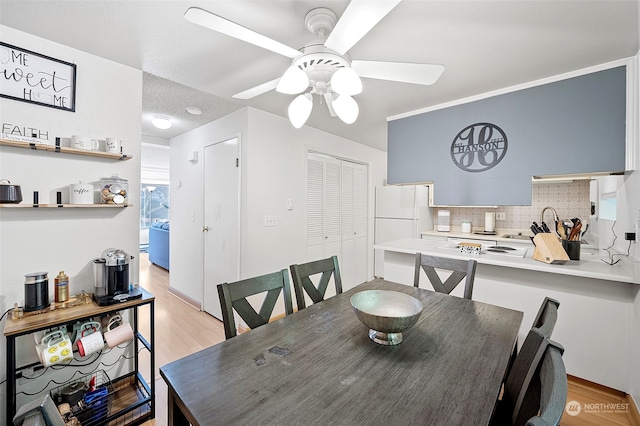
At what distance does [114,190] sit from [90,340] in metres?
0.94

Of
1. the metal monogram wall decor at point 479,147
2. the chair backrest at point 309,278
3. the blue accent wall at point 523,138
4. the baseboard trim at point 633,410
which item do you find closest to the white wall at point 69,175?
the chair backrest at point 309,278

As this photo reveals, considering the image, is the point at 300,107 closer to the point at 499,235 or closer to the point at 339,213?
the point at 339,213

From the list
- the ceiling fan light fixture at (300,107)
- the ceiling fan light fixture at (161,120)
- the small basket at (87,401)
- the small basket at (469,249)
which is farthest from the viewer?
the ceiling fan light fixture at (161,120)

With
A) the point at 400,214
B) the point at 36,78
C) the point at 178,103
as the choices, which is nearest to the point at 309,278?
the point at 36,78

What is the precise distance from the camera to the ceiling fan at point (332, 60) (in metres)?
0.96

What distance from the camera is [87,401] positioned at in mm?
1572

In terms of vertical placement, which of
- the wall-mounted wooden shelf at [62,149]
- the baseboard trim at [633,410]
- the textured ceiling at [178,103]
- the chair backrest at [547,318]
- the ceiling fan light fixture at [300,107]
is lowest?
the baseboard trim at [633,410]

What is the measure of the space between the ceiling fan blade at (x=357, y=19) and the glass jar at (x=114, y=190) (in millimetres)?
1681

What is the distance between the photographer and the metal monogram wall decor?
8.13 feet

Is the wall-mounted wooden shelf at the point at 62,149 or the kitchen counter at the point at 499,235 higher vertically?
the wall-mounted wooden shelf at the point at 62,149

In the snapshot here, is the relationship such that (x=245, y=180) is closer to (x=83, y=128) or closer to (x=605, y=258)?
(x=83, y=128)

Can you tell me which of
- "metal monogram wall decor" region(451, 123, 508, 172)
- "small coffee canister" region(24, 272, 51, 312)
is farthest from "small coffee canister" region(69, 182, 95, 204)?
"metal monogram wall decor" region(451, 123, 508, 172)

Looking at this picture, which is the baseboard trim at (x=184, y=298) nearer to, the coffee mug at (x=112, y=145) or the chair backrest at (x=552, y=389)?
the coffee mug at (x=112, y=145)

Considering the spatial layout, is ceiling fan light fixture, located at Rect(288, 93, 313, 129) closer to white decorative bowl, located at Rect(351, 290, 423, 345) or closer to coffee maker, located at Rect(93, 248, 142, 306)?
white decorative bowl, located at Rect(351, 290, 423, 345)
